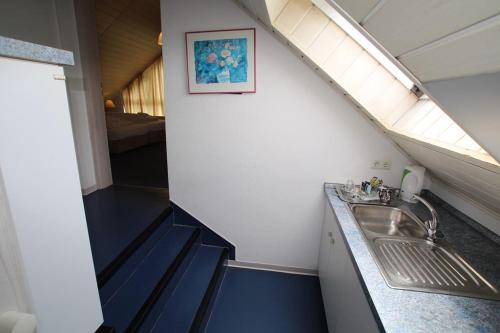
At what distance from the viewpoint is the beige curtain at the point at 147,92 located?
7.09m

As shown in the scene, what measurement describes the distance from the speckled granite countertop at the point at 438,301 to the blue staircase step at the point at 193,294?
1.19m

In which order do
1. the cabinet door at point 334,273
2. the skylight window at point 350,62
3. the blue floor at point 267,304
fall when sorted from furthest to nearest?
the blue floor at point 267,304 < the skylight window at point 350,62 < the cabinet door at point 334,273

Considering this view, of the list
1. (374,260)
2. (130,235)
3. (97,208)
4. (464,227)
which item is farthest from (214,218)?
(464,227)

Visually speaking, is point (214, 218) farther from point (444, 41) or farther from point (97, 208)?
point (444, 41)

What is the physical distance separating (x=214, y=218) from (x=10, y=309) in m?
1.61

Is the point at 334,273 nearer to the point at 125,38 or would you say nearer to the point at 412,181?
the point at 412,181

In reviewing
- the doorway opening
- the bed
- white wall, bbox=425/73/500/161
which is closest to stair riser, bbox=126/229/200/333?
the doorway opening

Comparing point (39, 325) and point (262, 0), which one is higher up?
point (262, 0)

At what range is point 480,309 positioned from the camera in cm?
84

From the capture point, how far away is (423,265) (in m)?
1.12

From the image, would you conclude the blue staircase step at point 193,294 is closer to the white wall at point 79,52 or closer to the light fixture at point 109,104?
the white wall at point 79,52

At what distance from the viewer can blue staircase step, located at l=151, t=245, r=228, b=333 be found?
1.58 m

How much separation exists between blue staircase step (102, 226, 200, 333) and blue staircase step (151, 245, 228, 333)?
14cm

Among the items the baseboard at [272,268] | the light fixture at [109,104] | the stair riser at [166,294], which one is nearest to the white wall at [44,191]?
the stair riser at [166,294]
